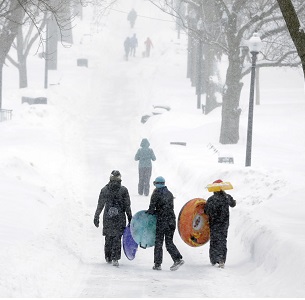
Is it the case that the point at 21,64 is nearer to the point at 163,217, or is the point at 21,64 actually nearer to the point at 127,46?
the point at 127,46

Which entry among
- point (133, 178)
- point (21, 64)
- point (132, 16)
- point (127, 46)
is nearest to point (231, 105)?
point (133, 178)

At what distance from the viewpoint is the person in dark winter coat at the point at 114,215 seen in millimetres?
11633

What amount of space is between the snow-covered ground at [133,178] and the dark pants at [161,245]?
27 cm

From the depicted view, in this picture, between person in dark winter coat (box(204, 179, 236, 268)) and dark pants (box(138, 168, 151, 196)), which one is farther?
dark pants (box(138, 168, 151, 196))

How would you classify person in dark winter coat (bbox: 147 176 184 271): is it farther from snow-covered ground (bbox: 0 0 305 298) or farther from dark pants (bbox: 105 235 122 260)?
dark pants (bbox: 105 235 122 260)

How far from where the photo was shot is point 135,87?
43.5m

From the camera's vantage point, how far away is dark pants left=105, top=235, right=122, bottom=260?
455 inches

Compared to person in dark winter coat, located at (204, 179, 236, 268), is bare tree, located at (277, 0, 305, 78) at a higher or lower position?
higher

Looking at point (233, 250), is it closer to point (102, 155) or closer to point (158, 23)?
point (102, 155)

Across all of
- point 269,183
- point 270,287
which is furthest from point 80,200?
point 270,287

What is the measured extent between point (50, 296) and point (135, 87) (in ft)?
115

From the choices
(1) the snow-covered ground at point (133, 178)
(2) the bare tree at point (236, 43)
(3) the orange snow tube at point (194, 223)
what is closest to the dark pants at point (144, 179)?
(1) the snow-covered ground at point (133, 178)

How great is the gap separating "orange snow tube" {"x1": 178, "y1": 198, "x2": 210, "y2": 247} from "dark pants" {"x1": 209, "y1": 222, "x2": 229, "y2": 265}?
0.46 metres

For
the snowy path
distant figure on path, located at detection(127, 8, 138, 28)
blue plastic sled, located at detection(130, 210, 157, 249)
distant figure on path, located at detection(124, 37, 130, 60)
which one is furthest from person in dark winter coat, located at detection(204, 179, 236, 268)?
distant figure on path, located at detection(127, 8, 138, 28)
